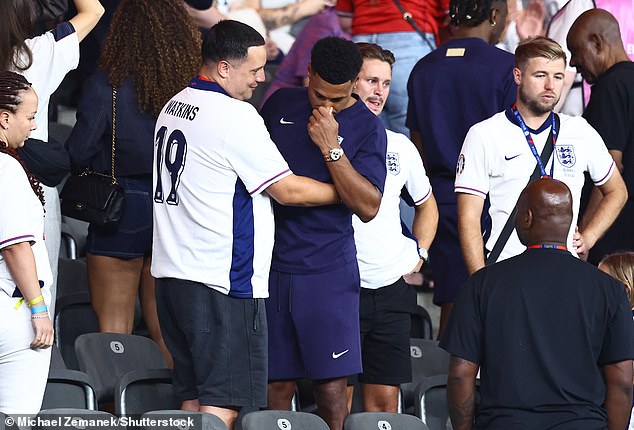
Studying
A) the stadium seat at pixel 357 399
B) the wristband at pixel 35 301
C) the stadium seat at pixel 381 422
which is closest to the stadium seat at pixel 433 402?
the stadium seat at pixel 357 399

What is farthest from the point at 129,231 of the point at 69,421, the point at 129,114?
the point at 69,421

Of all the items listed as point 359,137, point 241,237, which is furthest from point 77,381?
point 359,137

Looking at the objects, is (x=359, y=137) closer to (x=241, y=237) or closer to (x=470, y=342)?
(x=241, y=237)

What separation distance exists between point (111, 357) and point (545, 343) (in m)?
1.90

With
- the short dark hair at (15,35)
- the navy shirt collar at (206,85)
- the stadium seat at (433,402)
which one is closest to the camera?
the navy shirt collar at (206,85)

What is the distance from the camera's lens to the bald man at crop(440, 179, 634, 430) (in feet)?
13.4

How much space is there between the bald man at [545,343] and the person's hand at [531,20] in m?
3.82

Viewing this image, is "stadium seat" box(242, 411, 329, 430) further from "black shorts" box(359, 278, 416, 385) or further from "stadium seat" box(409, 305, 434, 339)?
"stadium seat" box(409, 305, 434, 339)

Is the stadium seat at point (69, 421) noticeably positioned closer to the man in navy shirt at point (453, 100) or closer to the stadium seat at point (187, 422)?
the stadium seat at point (187, 422)

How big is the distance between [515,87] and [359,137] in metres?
1.43

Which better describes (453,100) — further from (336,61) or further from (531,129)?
(336,61)

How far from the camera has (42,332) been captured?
166 inches

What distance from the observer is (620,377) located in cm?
414

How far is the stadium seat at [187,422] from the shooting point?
13.9ft
